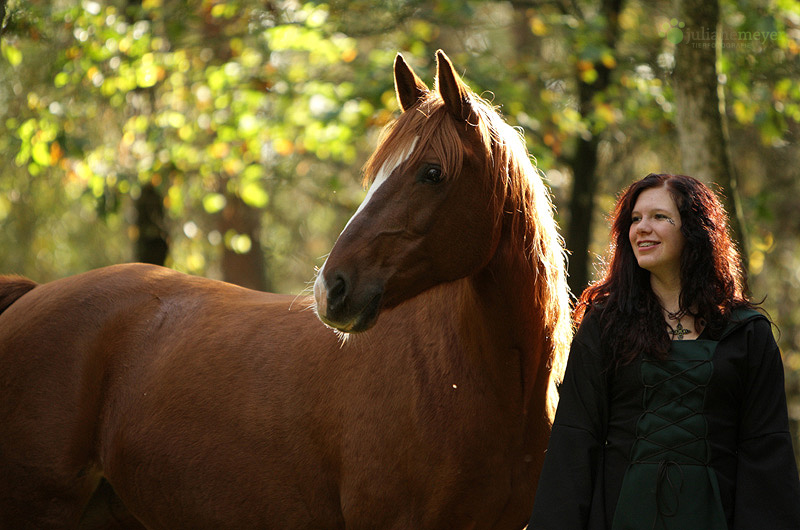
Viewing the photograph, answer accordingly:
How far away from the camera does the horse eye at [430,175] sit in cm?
280

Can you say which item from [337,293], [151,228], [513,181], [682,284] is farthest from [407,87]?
[151,228]

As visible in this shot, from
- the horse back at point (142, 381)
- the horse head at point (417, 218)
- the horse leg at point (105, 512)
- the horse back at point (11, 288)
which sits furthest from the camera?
the horse back at point (11, 288)

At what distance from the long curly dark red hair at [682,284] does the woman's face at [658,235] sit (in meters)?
0.03

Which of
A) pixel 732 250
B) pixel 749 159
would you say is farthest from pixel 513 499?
pixel 749 159

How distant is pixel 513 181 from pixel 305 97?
5.95m

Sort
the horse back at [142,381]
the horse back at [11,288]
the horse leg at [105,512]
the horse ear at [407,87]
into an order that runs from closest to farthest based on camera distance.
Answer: the horse ear at [407,87] → the horse back at [142,381] → the horse leg at [105,512] → the horse back at [11,288]

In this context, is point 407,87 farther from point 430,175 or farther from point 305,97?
point 305,97

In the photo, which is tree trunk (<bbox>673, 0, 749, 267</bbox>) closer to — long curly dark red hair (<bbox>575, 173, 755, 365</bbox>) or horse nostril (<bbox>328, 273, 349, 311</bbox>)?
long curly dark red hair (<bbox>575, 173, 755, 365</bbox>)

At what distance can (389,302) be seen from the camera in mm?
2816

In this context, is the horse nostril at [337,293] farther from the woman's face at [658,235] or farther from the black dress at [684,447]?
the woman's face at [658,235]

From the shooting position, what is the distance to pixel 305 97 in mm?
8508

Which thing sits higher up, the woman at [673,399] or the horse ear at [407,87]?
the horse ear at [407,87]

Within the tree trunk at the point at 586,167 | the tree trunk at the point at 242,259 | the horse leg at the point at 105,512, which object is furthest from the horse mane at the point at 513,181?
the tree trunk at the point at 242,259

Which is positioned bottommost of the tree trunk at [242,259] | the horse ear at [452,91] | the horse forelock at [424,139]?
the tree trunk at [242,259]
